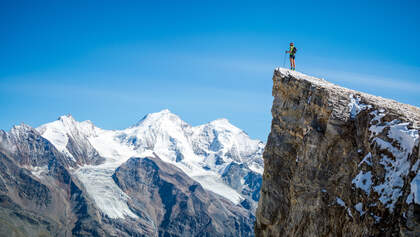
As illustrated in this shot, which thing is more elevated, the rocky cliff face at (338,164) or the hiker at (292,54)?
the hiker at (292,54)

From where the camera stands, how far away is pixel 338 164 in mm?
27984

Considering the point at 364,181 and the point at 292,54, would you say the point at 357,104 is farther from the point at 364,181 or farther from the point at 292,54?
the point at 292,54

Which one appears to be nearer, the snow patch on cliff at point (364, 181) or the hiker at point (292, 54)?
the snow patch on cliff at point (364, 181)

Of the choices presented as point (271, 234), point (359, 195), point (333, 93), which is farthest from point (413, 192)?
point (271, 234)

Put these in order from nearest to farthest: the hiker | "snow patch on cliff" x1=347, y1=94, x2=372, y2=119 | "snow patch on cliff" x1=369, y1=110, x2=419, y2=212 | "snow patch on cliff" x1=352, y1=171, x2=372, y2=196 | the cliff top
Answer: "snow patch on cliff" x1=369, y1=110, x2=419, y2=212 < "snow patch on cliff" x1=352, y1=171, x2=372, y2=196 < the cliff top < "snow patch on cliff" x1=347, y1=94, x2=372, y2=119 < the hiker

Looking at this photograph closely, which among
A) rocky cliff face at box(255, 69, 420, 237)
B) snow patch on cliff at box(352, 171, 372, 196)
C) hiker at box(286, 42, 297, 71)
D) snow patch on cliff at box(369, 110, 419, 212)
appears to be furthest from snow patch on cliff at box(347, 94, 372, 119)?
hiker at box(286, 42, 297, 71)

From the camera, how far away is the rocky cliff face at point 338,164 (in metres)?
21.1

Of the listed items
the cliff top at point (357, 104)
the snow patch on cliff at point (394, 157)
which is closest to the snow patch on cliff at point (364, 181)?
the snow patch on cliff at point (394, 157)

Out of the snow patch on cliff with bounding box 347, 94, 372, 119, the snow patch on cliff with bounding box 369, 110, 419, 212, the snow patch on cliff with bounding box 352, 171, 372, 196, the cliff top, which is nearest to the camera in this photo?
the snow patch on cliff with bounding box 369, 110, 419, 212

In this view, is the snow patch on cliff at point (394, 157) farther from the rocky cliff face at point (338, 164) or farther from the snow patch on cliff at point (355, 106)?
the snow patch on cliff at point (355, 106)

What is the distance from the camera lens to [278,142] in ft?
127

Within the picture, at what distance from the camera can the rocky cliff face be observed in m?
21.1

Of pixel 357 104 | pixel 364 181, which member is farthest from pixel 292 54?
pixel 364 181

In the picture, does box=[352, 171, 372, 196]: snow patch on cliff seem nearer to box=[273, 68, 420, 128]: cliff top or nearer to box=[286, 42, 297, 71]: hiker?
box=[273, 68, 420, 128]: cliff top
